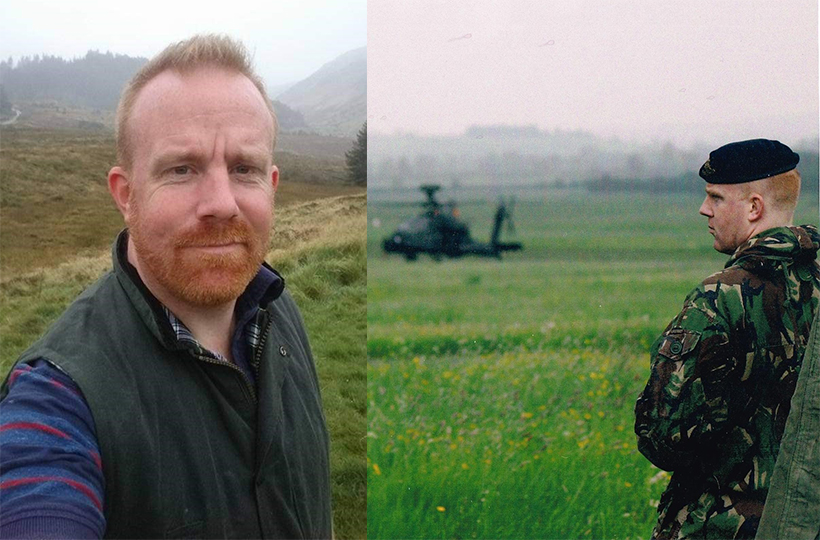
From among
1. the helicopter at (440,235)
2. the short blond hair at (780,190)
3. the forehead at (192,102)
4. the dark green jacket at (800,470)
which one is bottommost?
the dark green jacket at (800,470)

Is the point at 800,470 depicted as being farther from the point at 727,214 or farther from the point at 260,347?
the point at 260,347

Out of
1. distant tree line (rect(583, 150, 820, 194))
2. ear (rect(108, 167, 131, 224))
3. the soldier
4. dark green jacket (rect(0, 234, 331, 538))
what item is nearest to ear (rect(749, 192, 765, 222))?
the soldier

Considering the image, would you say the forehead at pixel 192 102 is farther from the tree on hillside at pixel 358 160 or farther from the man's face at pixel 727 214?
the man's face at pixel 727 214

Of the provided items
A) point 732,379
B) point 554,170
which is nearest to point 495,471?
point 732,379

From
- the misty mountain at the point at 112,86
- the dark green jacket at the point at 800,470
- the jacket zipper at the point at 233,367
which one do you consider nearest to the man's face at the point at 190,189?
the jacket zipper at the point at 233,367

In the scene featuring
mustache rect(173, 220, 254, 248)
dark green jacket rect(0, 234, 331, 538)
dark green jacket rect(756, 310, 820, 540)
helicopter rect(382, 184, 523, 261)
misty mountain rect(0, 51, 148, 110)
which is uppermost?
misty mountain rect(0, 51, 148, 110)

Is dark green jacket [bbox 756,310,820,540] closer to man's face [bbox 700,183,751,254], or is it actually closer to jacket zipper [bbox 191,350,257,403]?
man's face [bbox 700,183,751,254]

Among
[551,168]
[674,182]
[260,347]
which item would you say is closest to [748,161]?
[674,182]
